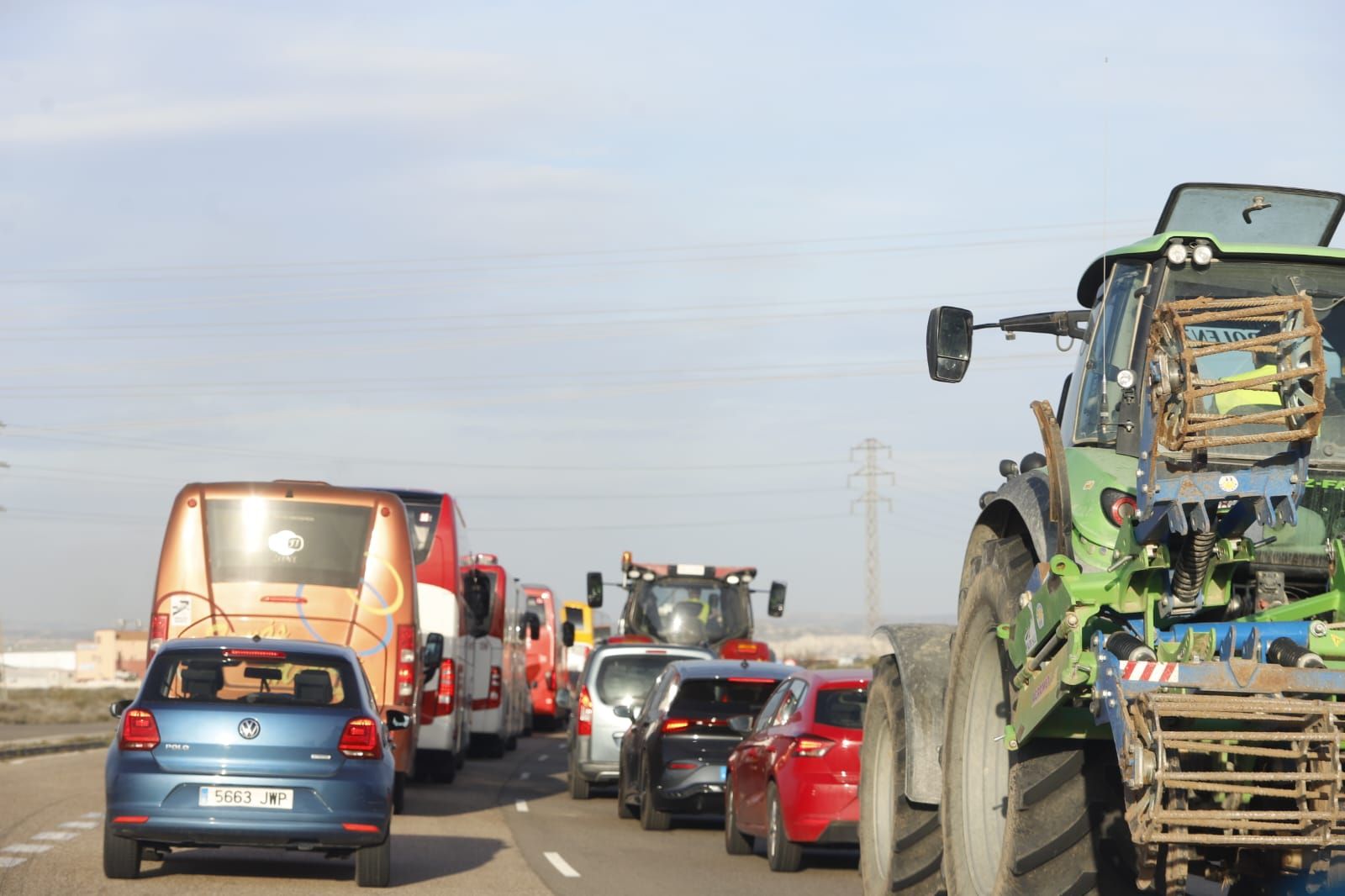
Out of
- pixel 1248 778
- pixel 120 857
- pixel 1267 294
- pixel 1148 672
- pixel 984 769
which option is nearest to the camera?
pixel 1248 778

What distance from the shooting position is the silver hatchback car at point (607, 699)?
23641 millimetres

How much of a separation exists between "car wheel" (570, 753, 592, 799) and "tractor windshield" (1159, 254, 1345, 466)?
1703 centimetres

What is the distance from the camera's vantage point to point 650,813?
19.3 m

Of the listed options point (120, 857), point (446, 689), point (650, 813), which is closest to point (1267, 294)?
point (120, 857)

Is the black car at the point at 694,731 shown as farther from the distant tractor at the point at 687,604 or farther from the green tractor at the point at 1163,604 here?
the distant tractor at the point at 687,604

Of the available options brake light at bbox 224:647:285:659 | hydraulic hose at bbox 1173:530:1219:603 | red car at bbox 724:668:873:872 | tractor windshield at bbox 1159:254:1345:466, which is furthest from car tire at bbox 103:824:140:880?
hydraulic hose at bbox 1173:530:1219:603

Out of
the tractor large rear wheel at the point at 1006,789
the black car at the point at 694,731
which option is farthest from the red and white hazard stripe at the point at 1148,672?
the black car at the point at 694,731

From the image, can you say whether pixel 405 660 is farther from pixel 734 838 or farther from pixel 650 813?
pixel 734 838

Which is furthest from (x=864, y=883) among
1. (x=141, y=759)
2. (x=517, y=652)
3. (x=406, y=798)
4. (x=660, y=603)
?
(x=517, y=652)

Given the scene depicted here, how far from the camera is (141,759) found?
13141 millimetres

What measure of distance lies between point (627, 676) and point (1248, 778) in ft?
60.5

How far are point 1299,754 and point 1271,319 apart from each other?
1.72m

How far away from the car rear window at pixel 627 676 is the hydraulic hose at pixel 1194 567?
17.4 metres

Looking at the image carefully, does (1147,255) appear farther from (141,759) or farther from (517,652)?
(517,652)
